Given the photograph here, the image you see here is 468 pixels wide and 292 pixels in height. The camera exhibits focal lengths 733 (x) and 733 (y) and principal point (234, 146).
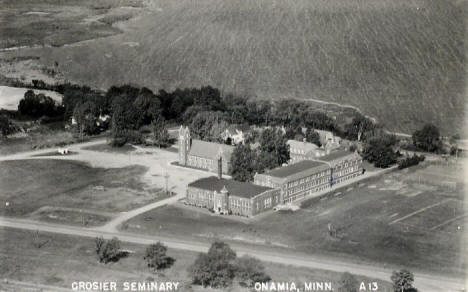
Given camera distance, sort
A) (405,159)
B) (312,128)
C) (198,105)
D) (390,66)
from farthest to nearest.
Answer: (390,66) < (198,105) < (312,128) < (405,159)

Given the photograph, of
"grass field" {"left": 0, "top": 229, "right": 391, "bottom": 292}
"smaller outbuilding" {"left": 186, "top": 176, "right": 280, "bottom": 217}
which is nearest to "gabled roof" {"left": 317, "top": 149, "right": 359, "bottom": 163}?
"smaller outbuilding" {"left": 186, "top": 176, "right": 280, "bottom": 217}

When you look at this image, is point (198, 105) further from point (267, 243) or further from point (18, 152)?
point (267, 243)

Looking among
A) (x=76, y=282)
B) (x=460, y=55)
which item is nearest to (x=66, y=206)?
→ (x=76, y=282)

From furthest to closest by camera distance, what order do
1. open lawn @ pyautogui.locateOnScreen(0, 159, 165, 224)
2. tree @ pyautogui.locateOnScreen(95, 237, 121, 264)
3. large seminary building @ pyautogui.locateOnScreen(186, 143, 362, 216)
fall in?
open lawn @ pyautogui.locateOnScreen(0, 159, 165, 224)
large seminary building @ pyautogui.locateOnScreen(186, 143, 362, 216)
tree @ pyautogui.locateOnScreen(95, 237, 121, 264)

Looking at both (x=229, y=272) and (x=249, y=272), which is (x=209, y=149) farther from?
(x=249, y=272)

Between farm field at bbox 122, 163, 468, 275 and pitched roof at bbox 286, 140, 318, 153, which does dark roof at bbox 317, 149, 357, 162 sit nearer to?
pitched roof at bbox 286, 140, 318, 153
